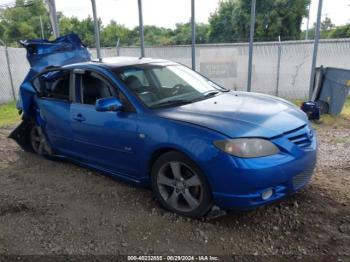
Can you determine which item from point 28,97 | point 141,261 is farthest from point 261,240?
point 28,97

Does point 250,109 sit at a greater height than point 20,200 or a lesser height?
greater

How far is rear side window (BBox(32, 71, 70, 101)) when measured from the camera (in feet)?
16.1

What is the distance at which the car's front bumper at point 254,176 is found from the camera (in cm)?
310

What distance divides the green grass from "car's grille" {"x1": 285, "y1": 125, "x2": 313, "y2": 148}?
7.57 meters

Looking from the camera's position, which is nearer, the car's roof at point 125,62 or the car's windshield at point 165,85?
the car's windshield at point 165,85

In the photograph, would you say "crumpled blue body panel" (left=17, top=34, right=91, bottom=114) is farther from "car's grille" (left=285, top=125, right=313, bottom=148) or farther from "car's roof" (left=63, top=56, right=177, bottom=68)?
"car's grille" (left=285, top=125, right=313, bottom=148)

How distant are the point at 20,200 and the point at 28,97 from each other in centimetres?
193

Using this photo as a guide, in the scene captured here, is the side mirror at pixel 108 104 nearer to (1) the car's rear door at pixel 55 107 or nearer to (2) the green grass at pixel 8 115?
(1) the car's rear door at pixel 55 107

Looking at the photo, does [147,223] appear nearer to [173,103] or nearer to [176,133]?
[176,133]

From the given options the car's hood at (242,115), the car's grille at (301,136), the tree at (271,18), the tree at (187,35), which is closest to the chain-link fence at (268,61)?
the car's hood at (242,115)

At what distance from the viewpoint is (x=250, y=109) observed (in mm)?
3693

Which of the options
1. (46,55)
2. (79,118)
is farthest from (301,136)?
(46,55)

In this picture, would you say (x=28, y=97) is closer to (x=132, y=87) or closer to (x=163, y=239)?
(x=132, y=87)

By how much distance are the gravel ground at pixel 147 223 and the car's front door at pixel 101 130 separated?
410mm
